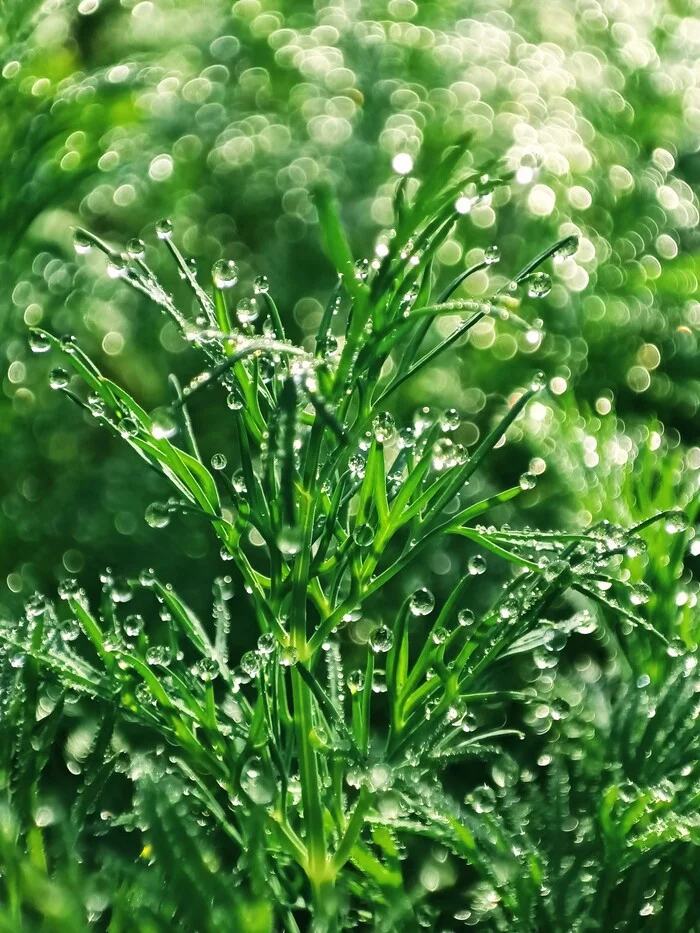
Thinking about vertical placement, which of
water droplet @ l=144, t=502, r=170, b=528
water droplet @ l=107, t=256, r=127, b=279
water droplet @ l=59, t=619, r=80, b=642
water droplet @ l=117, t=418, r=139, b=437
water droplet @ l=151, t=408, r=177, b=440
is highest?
water droplet @ l=107, t=256, r=127, b=279

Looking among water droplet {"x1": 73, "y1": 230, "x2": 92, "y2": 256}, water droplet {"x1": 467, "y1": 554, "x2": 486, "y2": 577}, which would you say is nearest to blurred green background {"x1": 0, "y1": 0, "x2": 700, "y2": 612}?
water droplet {"x1": 467, "y1": 554, "x2": 486, "y2": 577}

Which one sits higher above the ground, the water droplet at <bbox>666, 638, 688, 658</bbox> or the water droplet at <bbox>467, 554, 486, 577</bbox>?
the water droplet at <bbox>467, 554, 486, 577</bbox>

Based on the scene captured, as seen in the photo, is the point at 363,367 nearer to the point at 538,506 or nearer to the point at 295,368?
the point at 295,368

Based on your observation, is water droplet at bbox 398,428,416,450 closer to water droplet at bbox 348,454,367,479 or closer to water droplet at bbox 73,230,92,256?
water droplet at bbox 348,454,367,479

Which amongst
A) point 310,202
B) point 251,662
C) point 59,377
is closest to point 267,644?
point 251,662

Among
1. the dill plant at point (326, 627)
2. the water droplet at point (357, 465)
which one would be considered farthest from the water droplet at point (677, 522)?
the water droplet at point (357, 465)

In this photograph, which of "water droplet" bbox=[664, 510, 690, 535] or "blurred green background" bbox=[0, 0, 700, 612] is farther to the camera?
"blurred green background" bbox=[0, 0, 700, 612]
